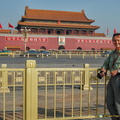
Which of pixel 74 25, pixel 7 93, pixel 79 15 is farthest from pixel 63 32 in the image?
pixel 7 93

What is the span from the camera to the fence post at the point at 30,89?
304 cm

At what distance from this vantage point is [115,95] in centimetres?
275

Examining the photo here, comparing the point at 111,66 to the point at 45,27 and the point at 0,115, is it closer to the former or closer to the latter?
the point at 0,115

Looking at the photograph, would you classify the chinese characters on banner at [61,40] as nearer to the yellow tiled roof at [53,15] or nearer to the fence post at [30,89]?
the yellow tiled roof at [53,15]

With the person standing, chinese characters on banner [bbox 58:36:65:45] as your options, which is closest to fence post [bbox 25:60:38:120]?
the person standing

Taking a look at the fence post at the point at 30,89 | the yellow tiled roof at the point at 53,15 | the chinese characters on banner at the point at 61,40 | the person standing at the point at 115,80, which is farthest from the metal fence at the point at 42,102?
the yellow tiled roof at the point at 53,15

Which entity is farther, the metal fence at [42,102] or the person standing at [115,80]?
the metal fence at [42,102]

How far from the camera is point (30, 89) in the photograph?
3.06m

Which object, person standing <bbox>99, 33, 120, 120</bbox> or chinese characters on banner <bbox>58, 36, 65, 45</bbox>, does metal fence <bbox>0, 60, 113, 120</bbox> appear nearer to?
person standing <bbox>99, 33, 120, 120</bbox>

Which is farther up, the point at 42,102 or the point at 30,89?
the point at 30,89

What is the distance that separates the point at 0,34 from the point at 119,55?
38.2m

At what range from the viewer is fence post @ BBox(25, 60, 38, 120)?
3039mm

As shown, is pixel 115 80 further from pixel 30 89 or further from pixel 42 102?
pixel 42 102

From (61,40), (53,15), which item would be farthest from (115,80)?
(53,15)
